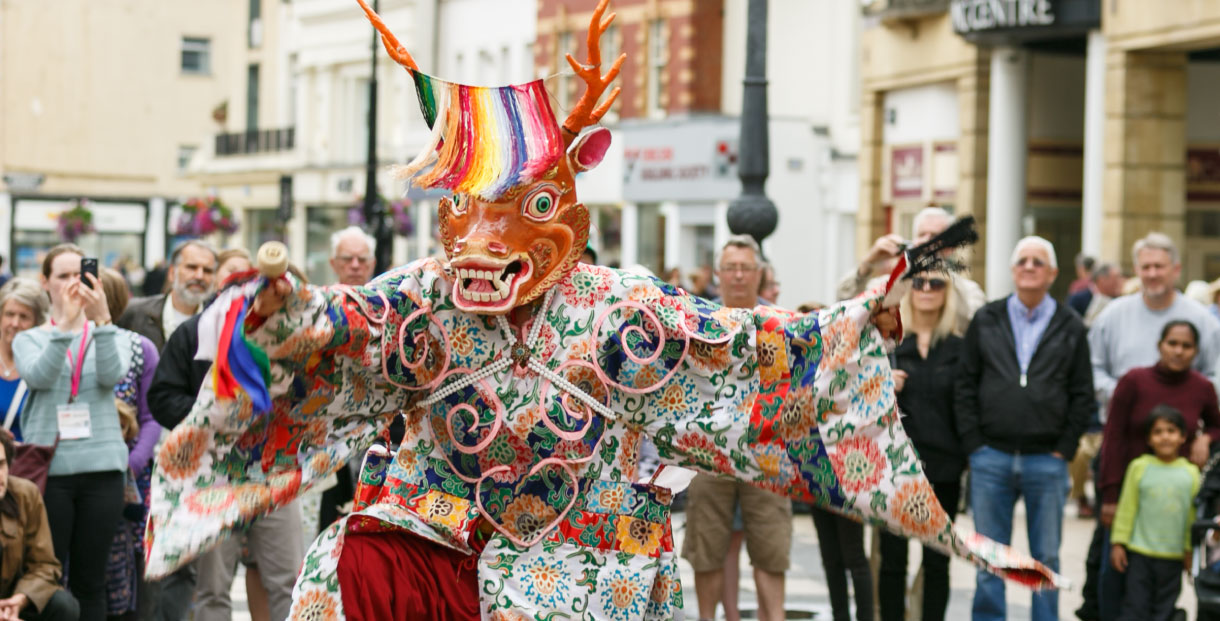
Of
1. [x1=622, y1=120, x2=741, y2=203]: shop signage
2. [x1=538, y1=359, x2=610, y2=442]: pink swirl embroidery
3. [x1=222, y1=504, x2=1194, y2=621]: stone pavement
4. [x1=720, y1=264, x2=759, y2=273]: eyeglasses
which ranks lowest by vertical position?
[x1=222, y1=504, x2=1194, y2=621]: stone pavement

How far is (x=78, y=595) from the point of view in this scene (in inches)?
326

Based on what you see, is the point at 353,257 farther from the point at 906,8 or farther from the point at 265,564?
the point at 906,8

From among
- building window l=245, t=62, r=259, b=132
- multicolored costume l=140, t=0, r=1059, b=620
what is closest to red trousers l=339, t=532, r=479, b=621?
multicolored costume l=140, t=0, r=1059, b=620

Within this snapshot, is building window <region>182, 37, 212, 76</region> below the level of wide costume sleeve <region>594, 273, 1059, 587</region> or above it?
above

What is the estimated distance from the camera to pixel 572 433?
19.5 ft

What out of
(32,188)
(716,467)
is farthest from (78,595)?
(32,188)

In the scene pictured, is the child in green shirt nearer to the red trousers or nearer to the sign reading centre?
the red trousers

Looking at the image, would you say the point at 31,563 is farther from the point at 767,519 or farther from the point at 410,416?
the point at 767,519

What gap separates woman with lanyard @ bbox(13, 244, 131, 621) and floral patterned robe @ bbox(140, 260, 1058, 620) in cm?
247

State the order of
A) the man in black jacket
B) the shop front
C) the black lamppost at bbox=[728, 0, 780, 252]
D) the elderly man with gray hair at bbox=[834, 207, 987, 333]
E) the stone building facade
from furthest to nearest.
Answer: the shop front → the stone building facade → the black lamppost at bbox=[728, 0, 780, 252] → the elderly man with gray hair at bbox=[834, 207, 987, 333] → the man in black jacket

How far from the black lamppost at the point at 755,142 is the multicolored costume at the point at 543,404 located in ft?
21.1

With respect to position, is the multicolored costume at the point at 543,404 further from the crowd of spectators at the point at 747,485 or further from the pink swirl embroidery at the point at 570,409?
the crowd of spectators at the point at 747,485

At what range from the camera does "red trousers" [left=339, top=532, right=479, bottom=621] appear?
566cm

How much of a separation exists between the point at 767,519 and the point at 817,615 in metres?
1.33
